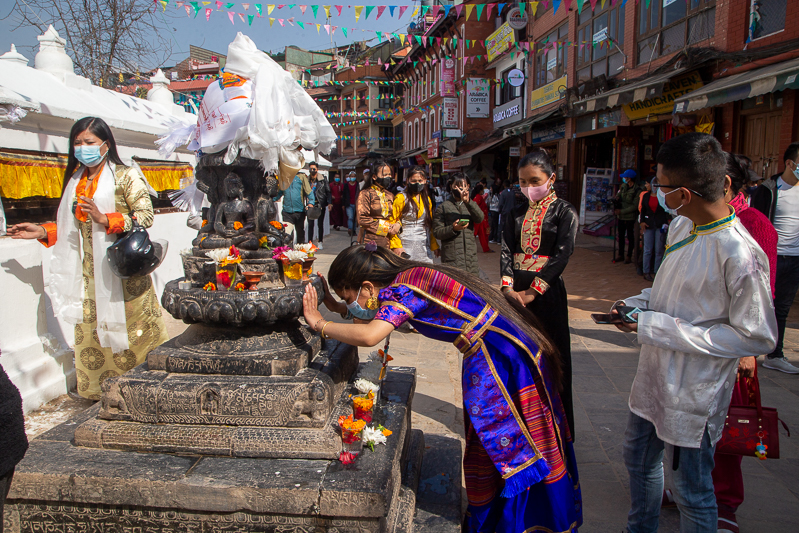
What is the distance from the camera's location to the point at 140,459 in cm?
215

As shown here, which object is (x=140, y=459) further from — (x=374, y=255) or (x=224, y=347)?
(x=374, y=255)

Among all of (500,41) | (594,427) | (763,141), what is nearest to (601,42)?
(763,141)

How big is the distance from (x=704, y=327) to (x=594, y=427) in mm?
2004

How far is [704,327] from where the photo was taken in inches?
74.7

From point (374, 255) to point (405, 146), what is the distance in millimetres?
36880

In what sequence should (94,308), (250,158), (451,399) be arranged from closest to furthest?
(250,158) → (94,308) → (451,399)

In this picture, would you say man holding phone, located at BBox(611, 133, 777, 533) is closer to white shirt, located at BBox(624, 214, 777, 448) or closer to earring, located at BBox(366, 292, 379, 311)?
white shirt, located at BBox(624, 214, 777, 448)

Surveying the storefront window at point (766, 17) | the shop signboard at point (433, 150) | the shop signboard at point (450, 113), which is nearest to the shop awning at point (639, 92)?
the storefront window at point (766, 17)

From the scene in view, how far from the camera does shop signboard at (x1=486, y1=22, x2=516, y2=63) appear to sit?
18.9 m

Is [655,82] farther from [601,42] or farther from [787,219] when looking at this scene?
[787,219]

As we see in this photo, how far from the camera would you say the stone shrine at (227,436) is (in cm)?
196

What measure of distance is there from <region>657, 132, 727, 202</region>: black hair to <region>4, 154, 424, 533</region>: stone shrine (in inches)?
60.5

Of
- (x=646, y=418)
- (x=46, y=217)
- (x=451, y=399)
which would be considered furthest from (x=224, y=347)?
(x=46, y=217)

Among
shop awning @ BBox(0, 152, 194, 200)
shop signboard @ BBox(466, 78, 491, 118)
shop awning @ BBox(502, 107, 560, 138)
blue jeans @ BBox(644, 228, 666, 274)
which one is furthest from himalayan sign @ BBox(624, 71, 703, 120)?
shop signboard @ BBox(466, 78, 491, 118)
